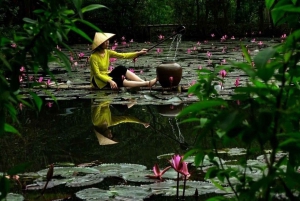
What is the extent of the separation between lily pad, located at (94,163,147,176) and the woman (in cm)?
370

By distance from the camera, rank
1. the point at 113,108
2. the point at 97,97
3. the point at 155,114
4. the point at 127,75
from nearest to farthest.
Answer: the point at 155,114 → the point at 113,108 → the point at 97,97 → the point at 127,75

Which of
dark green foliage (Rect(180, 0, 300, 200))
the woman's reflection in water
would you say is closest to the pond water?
the woman's reflection in water

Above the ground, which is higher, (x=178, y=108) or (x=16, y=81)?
(x=16, y=81)

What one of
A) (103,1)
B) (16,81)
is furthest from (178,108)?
(103,1)

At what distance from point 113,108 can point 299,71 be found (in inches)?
174

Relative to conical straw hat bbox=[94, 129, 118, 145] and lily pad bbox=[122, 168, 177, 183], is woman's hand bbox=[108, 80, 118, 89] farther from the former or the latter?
lily pad bbox=[122, 168, 177, 183]

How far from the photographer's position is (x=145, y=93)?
264 inches

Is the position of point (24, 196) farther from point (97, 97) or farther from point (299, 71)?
point (97, 97)

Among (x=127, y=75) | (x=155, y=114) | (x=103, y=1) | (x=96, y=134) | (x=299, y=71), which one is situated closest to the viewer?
(x=299, y=71)

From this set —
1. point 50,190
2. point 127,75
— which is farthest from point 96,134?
point 127,75

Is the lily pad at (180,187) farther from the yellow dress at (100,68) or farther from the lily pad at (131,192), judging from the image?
the yellow dress at (100,68)

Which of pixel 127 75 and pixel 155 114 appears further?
pixel 127 75

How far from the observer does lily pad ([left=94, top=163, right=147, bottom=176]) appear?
307 cm

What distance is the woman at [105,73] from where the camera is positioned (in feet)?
22.8
